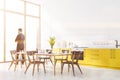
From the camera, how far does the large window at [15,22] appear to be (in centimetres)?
903

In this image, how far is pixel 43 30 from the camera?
428 inches

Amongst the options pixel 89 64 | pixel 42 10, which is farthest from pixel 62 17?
pixel 89 64

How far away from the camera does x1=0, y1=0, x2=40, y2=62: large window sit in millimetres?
9031

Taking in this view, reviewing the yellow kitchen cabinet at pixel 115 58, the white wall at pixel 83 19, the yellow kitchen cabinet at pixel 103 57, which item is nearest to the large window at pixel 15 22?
the white wall at pixel 83 19

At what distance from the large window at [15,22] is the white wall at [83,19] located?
82 centimetres

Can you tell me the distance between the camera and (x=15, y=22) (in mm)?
9719

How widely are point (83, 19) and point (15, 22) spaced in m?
3.44

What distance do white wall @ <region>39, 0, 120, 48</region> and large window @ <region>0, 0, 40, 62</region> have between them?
0.82 metres

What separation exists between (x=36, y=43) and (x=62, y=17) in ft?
8.54

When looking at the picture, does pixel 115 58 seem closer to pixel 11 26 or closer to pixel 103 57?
pixel 103 57

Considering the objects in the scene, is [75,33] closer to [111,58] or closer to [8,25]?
[111,58]

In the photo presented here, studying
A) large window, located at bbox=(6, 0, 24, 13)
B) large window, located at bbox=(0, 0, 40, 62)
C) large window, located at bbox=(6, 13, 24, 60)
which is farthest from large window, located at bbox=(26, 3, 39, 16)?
large window, located at bbox=(6, 13, 24, 60)

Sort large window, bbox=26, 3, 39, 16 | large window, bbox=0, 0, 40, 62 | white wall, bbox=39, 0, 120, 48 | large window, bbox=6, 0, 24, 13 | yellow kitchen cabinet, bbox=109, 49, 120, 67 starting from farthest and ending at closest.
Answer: large window, bbox=26, 3, 39, 16 < large window, bbox=6, 0, 24, 13 < large window, bbox=0, 0, 40, 62 < white wall, bbox=39, 0, 120, 48 < yellow kitchen cabinet, bbox=109, 49, 120, 67

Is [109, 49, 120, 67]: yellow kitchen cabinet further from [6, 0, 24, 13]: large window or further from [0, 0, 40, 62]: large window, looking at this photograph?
[6, 0, 24, 13]: large window
